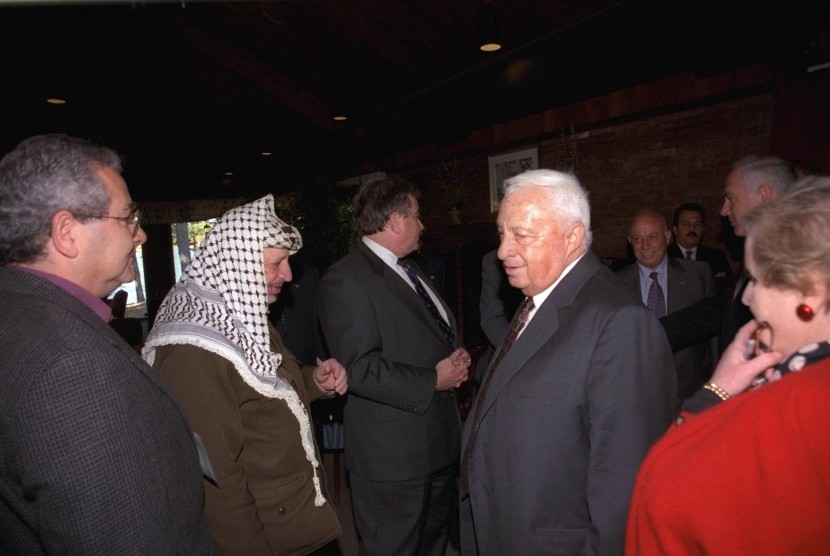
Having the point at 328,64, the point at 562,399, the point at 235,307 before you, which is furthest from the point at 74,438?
the point at 328,64

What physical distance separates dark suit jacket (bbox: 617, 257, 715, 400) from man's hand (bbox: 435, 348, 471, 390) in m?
1.41

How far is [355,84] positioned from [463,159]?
1900 millimetres

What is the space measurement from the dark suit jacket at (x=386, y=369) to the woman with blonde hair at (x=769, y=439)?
1296 millimetres

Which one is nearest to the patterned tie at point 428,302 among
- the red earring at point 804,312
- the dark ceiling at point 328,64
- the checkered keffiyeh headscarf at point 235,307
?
the checkered keffiyeh headscarf at point 235,307

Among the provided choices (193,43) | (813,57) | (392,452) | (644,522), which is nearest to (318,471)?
(392,452)

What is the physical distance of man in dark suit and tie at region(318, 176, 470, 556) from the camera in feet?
7.24

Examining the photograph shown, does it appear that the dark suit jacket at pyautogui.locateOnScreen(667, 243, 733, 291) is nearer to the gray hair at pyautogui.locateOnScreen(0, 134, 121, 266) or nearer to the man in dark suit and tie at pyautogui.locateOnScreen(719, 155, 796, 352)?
the man in dark suit and tie at pyautogui.locateOnScreen(719, 155, 796, 352)

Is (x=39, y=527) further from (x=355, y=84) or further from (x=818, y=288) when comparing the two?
(x=355, y=84)

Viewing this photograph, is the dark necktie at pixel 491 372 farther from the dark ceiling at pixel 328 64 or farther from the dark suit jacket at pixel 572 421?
the dark ceiling at pixel 328 64

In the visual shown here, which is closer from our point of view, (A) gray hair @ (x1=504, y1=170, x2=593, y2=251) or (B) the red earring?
(B) the red earring

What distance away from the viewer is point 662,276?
336 cm

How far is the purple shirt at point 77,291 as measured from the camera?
1048 mm

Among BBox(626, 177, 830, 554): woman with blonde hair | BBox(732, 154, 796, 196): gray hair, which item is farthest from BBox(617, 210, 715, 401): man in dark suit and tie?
BBox(626, 177, 830, 554): woman with blonde hair

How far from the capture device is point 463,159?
7.41 m
